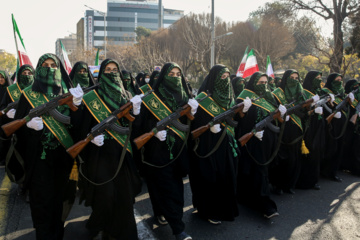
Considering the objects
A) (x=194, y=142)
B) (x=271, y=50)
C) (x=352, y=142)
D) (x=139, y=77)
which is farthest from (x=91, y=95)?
(x=271, y=50)

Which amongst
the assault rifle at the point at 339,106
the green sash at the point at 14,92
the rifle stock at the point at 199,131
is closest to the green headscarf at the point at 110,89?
the rifle stock at the point at 199,131

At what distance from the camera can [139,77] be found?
11711 millimetres

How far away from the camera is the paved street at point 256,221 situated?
13.5 ft

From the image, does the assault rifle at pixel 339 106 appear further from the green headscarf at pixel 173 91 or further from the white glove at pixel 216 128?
the green headscarf at pixel 173 91

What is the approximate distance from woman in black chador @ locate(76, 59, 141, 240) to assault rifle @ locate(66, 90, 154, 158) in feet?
0.18

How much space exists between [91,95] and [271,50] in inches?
1214

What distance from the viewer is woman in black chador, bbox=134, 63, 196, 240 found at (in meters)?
3.94

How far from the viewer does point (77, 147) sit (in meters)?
3.45

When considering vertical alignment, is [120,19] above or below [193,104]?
above

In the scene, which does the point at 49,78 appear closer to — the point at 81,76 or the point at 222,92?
the point at 81,76

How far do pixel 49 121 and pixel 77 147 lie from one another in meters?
0.49

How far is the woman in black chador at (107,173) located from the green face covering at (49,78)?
397 millimetres

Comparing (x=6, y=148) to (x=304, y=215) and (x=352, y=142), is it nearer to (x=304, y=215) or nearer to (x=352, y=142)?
(x=304, y=215)

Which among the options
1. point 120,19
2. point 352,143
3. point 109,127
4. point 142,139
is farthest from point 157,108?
point 120,19
